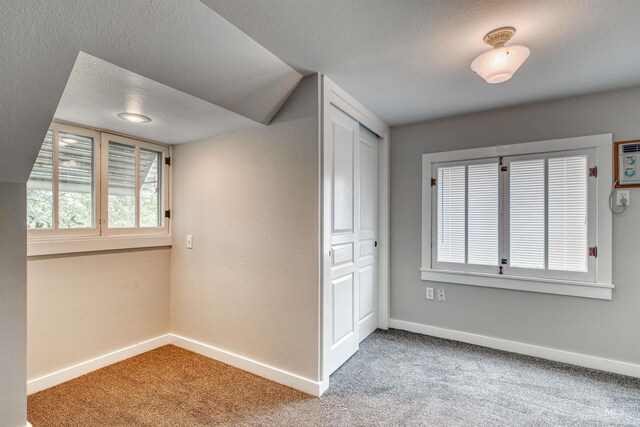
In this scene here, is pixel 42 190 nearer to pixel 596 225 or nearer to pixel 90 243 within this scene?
pixel 90 243

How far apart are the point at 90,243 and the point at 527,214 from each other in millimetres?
3750

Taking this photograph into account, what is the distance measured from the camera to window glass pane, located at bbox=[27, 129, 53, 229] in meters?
2.19

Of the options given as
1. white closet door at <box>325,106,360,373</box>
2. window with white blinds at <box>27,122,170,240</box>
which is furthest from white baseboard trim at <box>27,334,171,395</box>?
white closet door at <box>325,106,360,373</box>

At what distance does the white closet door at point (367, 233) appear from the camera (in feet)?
9.86

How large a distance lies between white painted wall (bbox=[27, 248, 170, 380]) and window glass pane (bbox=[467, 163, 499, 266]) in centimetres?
307

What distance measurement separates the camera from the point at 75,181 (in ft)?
7.90

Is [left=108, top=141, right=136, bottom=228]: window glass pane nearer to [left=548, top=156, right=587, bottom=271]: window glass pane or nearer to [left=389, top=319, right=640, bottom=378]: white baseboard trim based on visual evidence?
[left=389, top=319, right=640, bottom=378]: white baseboard trim

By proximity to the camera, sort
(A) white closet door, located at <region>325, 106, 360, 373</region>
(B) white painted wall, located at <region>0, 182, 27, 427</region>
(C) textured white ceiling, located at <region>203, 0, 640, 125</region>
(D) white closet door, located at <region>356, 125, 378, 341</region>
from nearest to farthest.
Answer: (C) textured white ceiling, located at <region>203, 0, 640, 125</region> < (B) white painted wall, located at <region>0, 182, 27, 427</region> < (A) white closet door, located at <region>325, 106, 360, 373</region> < (D) white closet door, located at <region>356, 125, 378, 341</region>

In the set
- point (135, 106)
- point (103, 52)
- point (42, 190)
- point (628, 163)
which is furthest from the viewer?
point (628, 163)

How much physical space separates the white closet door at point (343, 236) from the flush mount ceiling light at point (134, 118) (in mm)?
1407

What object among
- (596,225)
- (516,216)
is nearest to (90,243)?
(516,216)

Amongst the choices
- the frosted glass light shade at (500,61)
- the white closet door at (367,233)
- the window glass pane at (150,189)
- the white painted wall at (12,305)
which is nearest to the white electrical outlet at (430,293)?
the white closet door at (367,233)

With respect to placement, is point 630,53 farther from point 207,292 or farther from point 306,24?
point 207,292

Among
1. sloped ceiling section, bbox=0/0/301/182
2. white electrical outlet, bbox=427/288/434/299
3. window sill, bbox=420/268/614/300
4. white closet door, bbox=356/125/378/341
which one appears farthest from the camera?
white electrical outlet, bbox=427/288/434/299
